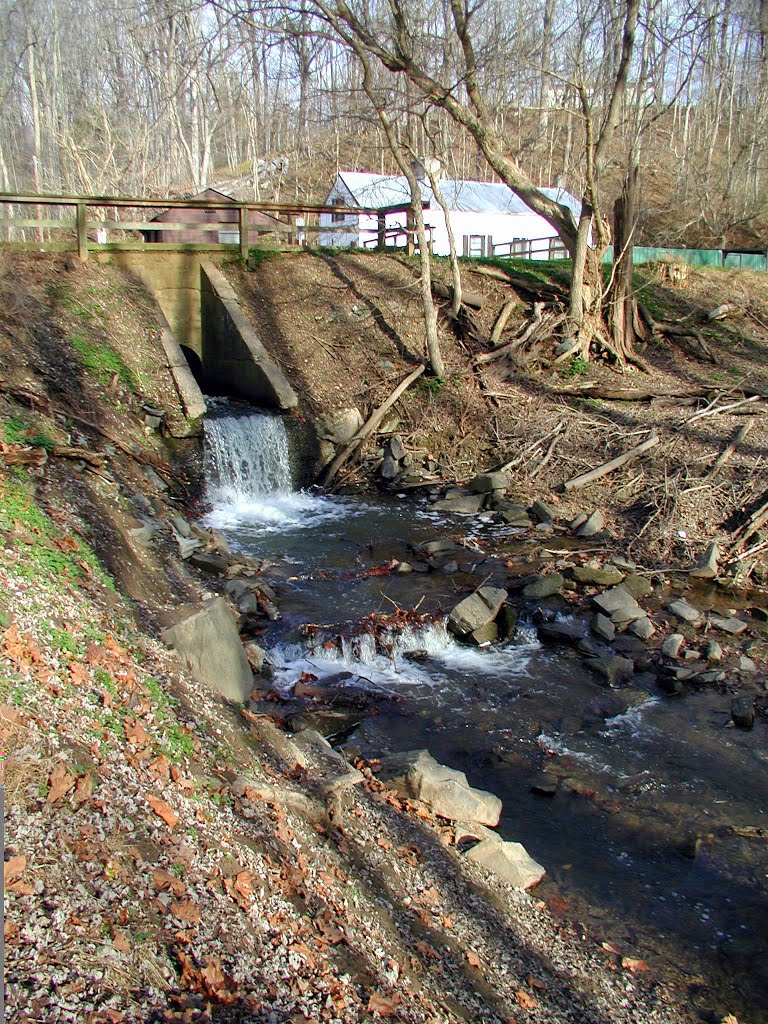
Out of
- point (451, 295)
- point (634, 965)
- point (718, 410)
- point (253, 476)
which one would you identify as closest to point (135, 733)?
point (634, 965)

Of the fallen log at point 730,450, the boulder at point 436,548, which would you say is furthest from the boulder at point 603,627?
the fallen log at point 730,450

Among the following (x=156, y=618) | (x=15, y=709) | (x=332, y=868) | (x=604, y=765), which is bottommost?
(x=604, y=765)

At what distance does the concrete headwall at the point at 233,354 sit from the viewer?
1524 cm

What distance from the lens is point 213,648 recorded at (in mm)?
6859

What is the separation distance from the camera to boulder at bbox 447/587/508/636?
363 inches

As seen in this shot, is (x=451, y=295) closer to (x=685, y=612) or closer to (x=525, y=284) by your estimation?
(x=525, y=284)

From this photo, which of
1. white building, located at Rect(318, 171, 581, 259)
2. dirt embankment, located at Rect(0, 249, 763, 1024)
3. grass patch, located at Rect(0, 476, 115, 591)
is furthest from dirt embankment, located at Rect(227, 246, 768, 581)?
white building, located at Rect(318, 171, 581, 259)

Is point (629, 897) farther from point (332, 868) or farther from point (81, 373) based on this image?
point (81, 373)

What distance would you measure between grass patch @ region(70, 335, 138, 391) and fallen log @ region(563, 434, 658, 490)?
7.20m

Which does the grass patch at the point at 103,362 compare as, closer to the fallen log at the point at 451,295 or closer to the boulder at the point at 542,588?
the boulder at the point at 542,588

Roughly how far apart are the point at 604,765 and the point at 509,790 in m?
0.94

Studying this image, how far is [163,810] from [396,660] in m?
4.65

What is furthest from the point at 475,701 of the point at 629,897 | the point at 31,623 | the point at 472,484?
the point at 472,484

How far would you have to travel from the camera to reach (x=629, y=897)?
218 inches
